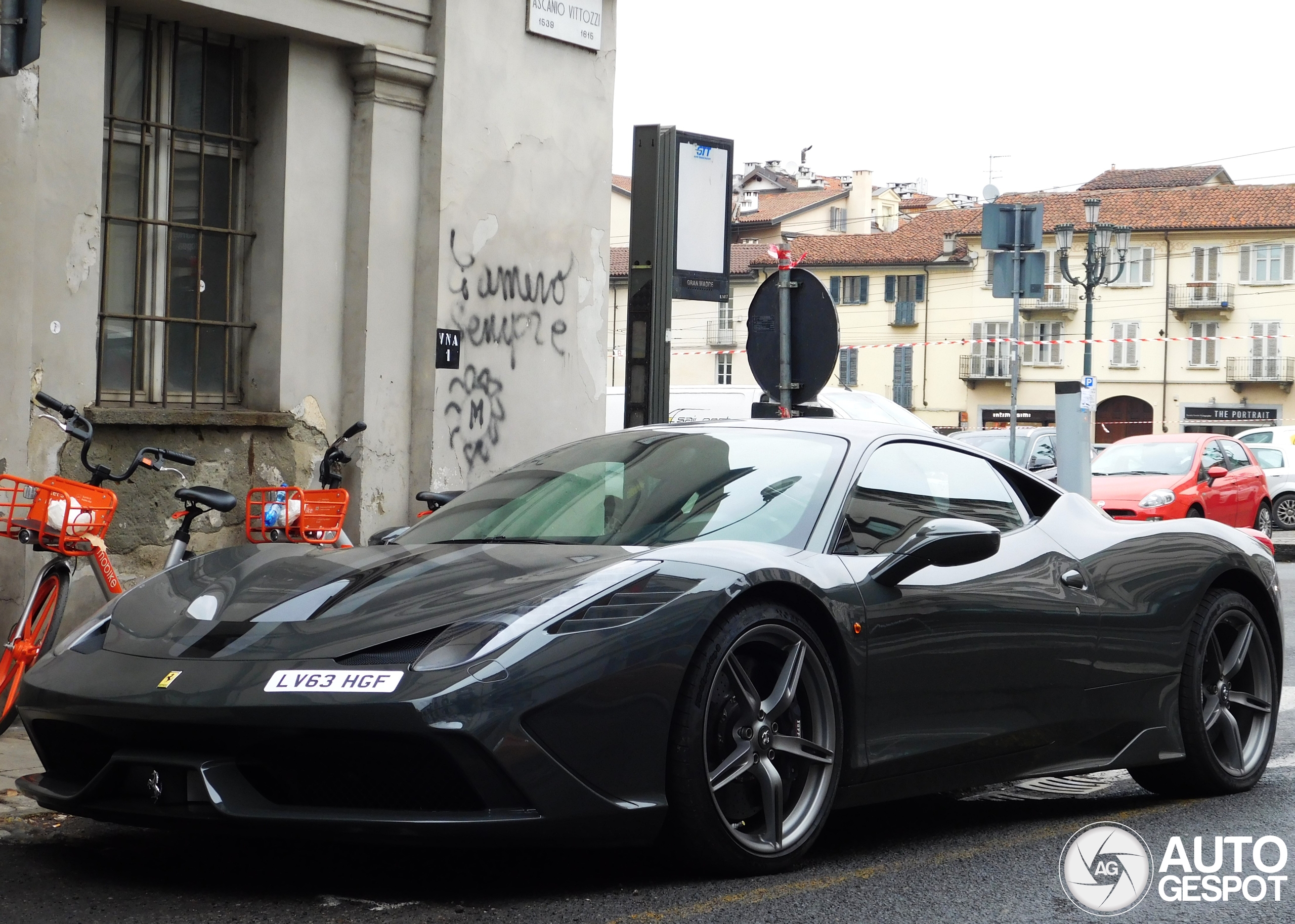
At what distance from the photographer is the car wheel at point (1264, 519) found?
21.2 meters

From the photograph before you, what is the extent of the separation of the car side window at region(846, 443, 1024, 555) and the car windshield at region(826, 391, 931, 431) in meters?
11.0

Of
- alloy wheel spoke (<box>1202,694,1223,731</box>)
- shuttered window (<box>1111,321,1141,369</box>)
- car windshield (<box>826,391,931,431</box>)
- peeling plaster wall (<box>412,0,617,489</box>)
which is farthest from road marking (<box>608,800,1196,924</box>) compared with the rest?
shuttered window (<box>1111,321,1141,369</box>)

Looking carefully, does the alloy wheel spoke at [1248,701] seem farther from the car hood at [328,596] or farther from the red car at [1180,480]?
the red car at [1180,480]

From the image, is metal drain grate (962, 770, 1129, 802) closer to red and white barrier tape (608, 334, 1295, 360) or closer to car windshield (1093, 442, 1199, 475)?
car windshield (1093, 442, 1199, 475)

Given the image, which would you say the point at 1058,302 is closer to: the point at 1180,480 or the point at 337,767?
the point at 1180,480

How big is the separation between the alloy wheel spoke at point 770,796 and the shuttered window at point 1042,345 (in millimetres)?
65418

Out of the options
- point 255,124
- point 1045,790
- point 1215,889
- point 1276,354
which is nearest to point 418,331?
point 255,124

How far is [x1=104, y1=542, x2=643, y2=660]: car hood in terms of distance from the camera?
3846mm

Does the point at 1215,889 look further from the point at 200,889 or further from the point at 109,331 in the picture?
the point at 109,331

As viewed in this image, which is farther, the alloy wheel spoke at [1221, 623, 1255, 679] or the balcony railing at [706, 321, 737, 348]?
the balcony railing at [706, 321, 737, 348]

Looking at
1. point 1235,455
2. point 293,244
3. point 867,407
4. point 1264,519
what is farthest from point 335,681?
point 1264,519

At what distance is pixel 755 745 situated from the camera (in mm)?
4074

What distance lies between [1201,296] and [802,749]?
6572 centimetres

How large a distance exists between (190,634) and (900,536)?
2037mm
